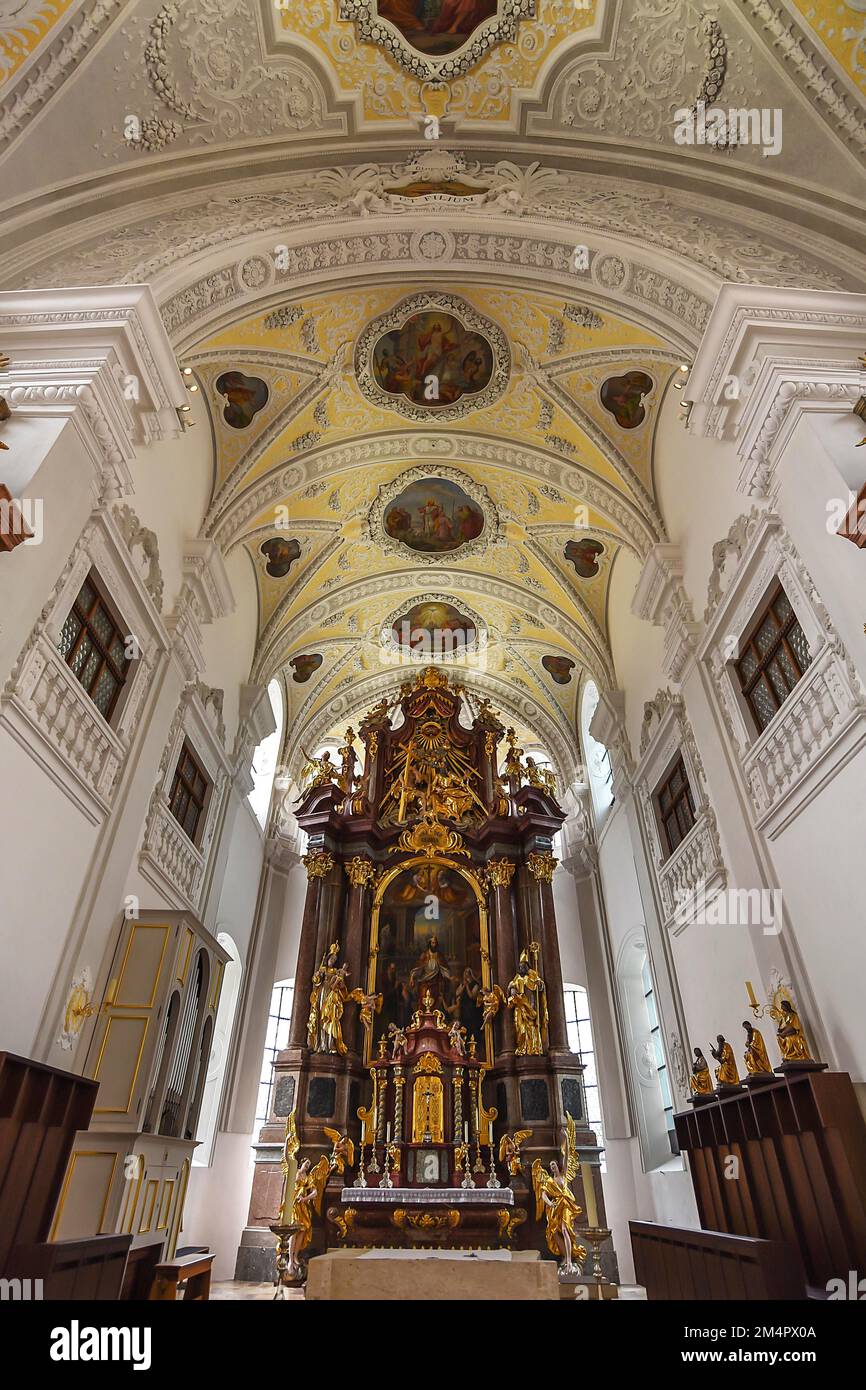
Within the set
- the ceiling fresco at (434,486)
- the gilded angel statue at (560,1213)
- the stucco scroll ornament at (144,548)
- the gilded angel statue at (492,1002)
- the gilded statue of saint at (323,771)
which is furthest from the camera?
the gilded statue of saint at (323,771)

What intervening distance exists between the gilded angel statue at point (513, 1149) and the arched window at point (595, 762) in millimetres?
6222

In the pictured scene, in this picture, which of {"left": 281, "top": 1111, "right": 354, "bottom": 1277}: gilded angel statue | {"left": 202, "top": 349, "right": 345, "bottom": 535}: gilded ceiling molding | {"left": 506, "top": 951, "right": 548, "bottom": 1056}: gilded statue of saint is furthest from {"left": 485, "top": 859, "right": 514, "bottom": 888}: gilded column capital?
{"left": 202, "top": 349, "right": 345, "bottom": 535}: gilded ceiling molding

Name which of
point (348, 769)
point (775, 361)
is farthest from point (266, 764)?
point (775, 361)

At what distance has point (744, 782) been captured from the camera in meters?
8.60

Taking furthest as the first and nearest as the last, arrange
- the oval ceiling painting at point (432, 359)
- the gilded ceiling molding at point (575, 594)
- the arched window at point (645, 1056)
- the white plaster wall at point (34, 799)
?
the gilded ceiling molding at point (575, 594) → the arched window at point (645, 1056) → the oval ceiling painting at point (432, 359) → the white plaster wall at point (34, 799)

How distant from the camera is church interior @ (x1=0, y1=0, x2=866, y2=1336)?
668cm

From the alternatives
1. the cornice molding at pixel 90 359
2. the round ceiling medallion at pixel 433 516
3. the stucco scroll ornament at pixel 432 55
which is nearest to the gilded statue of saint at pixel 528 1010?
the round ceiling medallion at pixel 433 516

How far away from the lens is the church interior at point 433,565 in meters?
6.68

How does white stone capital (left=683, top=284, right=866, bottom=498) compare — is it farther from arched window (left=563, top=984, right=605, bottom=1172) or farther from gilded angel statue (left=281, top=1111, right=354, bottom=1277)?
arched window (left=563, top=984, right=605, bottom=1172)

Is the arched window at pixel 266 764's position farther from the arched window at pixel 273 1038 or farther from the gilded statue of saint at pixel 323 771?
the arched window at pixel 273 1038

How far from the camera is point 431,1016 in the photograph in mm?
12742
